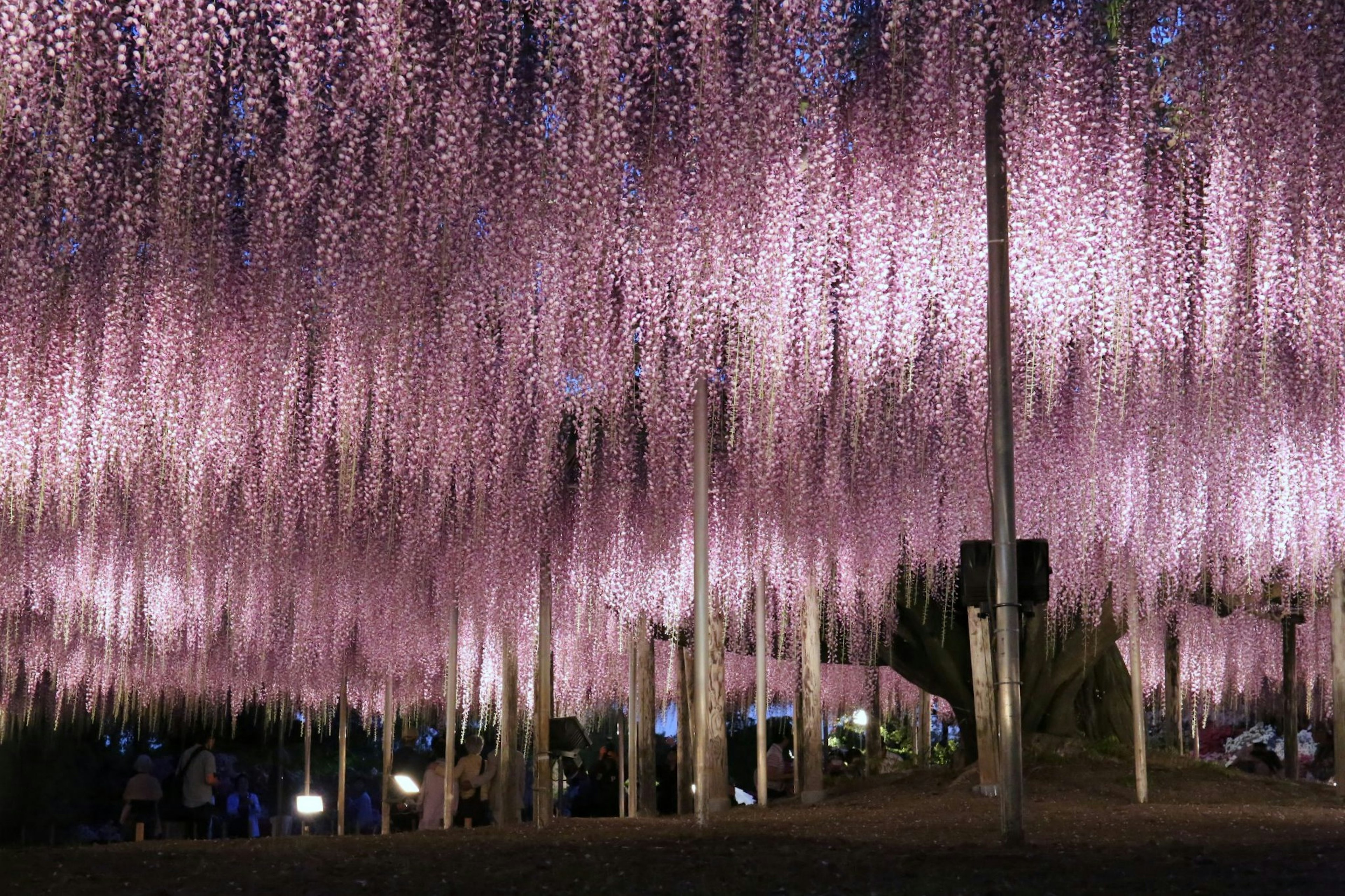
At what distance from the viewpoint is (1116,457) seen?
12.6 m

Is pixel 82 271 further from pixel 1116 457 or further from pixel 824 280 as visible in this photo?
pixel 1116 457

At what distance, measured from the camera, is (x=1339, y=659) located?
13.2m

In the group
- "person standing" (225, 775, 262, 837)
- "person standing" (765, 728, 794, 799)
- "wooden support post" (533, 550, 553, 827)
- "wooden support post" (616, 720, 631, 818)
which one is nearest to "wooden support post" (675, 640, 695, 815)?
"wooden support post" (616, 720, 631, 818)

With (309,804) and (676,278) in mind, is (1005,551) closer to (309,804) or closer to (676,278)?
(676,278)

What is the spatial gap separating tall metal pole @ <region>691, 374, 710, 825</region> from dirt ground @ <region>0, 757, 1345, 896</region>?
368 mm

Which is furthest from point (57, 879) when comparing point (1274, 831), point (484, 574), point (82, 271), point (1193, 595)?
point (1193, 595)

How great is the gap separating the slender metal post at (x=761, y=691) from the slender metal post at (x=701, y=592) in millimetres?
2206

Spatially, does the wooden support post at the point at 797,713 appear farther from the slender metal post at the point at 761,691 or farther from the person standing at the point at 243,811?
the person standing at the point at 243,811

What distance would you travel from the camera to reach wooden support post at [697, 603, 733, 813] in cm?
1418

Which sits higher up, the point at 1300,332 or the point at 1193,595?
the point at 1300,332

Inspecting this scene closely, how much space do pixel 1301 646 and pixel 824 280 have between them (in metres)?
18.6

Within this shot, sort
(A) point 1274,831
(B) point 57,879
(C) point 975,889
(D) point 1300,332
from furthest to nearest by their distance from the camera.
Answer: (D) point 1300,332 < (A) point 1274,831 < (B) point 57,879 < (C) point 975,889

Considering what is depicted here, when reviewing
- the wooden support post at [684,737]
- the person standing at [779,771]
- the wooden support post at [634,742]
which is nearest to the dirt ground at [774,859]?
the wooden support post at [634,742]

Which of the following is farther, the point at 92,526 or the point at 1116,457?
the point at 92,526
